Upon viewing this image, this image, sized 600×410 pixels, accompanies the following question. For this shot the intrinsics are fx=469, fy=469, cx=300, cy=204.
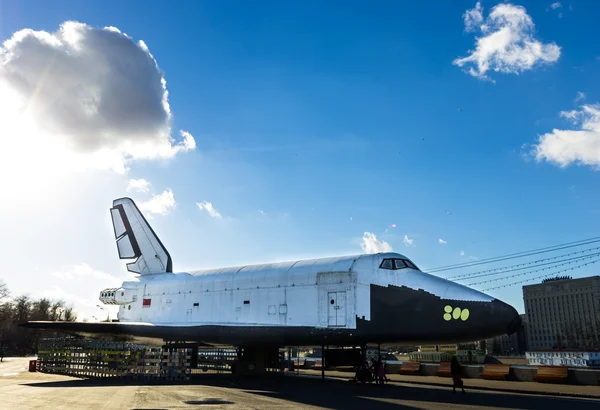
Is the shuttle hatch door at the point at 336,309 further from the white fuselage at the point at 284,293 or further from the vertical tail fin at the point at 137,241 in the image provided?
the vertical tail fin at the point at 137,241

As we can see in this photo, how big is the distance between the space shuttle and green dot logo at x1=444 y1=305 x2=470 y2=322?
3cm

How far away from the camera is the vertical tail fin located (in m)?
24.6

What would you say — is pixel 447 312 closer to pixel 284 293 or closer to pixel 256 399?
pixel 284 293

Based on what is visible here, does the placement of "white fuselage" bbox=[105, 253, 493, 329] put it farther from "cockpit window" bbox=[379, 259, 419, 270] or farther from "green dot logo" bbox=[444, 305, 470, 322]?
"green dot logo" bbox=[444, 305, 470, 322]

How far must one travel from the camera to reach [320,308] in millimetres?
16359

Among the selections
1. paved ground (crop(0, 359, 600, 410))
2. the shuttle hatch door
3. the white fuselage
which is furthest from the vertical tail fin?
the shuttle hatch door

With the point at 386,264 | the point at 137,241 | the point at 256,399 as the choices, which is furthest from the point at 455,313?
the point at 137,241

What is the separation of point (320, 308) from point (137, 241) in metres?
13.0

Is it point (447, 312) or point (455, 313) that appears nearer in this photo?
point (455, 313)

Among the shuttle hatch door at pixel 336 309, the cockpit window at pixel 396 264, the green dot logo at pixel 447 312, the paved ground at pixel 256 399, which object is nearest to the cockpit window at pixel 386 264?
the cockpit window at pixel 396 264

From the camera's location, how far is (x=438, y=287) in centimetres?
1520

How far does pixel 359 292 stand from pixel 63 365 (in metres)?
15.3

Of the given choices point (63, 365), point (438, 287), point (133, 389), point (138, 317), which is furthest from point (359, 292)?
point (63, 365)

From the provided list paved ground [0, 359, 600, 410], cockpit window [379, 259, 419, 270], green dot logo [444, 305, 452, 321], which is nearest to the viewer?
paved ground [0, 359, 600, 410]
